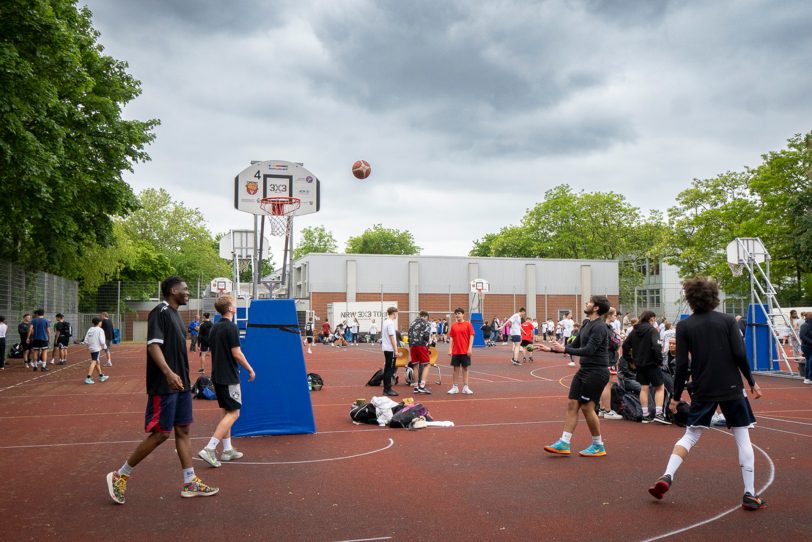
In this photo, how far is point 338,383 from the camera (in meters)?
18.0

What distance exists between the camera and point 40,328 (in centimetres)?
2170

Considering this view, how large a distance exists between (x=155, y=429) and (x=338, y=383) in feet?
38.8

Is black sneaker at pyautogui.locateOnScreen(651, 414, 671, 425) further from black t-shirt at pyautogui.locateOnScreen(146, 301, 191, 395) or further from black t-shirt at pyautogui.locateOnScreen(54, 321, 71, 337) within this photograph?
black t-shirt at pyautogui.locateOnScreen(54, 321, 71, 337)

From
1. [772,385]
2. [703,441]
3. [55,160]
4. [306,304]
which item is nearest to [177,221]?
[306,304]

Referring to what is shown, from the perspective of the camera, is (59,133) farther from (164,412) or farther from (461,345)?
(164,412)

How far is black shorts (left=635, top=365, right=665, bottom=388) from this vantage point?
36.6ft

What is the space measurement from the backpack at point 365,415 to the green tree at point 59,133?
35.3 ft

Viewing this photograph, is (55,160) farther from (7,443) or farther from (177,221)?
(177,221)

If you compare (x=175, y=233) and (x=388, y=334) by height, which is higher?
(x=175, y=233)

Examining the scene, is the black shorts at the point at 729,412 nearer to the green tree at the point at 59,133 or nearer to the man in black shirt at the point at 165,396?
the man in black shirt at the point at 165,396

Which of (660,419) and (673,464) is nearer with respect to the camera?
(673,464)

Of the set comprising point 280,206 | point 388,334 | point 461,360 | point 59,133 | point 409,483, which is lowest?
point 409,483

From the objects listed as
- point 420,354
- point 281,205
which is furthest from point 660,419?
point 281,205

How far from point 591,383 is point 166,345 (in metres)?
4.77
